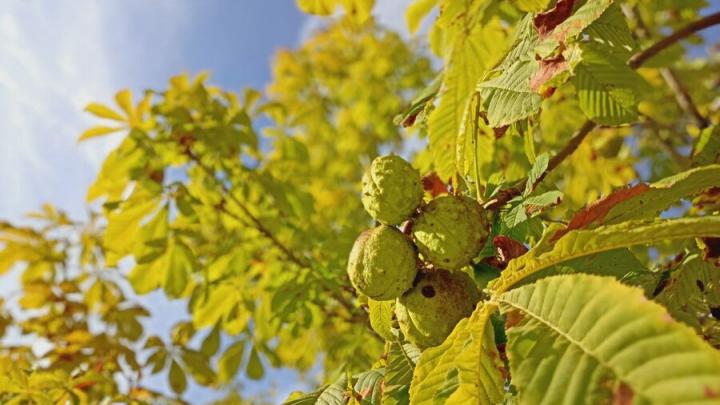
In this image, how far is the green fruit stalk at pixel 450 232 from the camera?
863 mm

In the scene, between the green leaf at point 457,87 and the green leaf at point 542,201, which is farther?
the green leaf at point 457,87

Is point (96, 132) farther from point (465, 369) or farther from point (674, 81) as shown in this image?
point (674, 81)

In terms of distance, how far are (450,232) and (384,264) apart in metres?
0.12

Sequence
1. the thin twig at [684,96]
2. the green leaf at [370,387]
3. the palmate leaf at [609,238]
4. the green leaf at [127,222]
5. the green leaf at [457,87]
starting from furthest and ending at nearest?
the green leaf at [127,222] → the thin twig at [684,96] → the green leaf at [457,87] → the green leaf at [370,387] → the palmate leaf at [609,238]

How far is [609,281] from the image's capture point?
0.55 m

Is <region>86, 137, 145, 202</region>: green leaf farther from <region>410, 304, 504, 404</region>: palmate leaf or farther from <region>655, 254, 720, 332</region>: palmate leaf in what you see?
<region>655, 254, 720, 332</region>: palmate leaf

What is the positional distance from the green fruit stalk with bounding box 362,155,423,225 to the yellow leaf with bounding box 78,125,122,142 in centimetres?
177

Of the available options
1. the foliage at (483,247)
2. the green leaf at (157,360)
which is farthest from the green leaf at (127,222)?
the green leaf at (157,360)

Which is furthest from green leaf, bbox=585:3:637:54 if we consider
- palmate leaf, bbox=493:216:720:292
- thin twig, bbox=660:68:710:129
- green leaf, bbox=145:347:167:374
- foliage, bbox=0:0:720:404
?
green leaf, bbox=145:347:167:374

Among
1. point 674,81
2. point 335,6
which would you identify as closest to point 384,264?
point 335,6

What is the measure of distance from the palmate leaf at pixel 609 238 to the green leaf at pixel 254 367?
2.23m

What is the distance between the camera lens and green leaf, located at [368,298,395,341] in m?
1.02

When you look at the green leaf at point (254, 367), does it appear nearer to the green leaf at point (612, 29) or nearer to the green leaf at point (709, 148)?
the green leaf at point (709, 148)

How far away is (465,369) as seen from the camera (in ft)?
2.23
